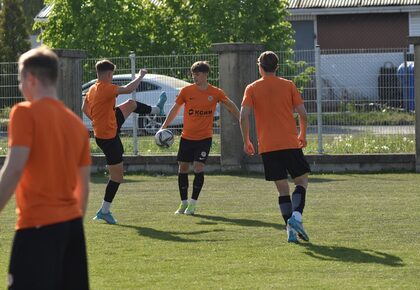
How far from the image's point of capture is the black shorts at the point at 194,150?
559 inches

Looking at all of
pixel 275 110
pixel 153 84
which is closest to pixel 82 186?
pixel 275 110

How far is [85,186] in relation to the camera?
6.14 meters

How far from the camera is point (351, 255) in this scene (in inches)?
410

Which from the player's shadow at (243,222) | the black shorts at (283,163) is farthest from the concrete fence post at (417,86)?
the black shorts at (283,163)

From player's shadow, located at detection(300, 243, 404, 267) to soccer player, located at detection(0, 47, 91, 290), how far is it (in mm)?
4544

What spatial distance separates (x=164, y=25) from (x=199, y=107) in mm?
16526

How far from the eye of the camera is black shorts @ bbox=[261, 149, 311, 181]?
11.4m

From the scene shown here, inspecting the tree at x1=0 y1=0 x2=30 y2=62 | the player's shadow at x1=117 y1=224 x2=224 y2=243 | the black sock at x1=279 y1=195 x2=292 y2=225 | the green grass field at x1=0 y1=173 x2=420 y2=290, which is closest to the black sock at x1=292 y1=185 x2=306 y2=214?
the black sock at x1=279 y1=195 x2=292 y2=225

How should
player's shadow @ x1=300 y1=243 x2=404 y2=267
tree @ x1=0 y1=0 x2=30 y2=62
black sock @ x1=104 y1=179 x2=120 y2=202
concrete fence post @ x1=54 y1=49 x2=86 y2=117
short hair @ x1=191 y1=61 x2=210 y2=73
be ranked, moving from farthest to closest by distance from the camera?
tree @ x1=0 y1=0 x2=30 y2=62, concrete fence post @ x1=54 y1=49 x2=86 y2=117, short hair @ x1=191 y1=61 x2=210 y2=73, black sock @ x1=104 y1=179 x2=120 y2=202, player's shadow @ x1=300 y1=243 x2=404 y2=267

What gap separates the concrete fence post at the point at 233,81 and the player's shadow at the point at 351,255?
8814mm

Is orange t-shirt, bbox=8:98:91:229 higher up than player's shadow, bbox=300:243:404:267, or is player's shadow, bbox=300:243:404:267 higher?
orange t-shirt, bbox=8:98:91:229

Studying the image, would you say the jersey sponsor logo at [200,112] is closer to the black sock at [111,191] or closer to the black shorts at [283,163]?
the black sock at [111,191]

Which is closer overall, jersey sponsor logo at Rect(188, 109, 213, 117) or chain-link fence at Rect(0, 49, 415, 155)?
jersey sponsor logo at Rect(188, 109, 213, 117)

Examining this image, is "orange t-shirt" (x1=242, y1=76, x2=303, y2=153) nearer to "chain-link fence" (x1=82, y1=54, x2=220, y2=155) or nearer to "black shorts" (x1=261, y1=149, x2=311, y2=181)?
"black shorts" (x1=261, y1=149, x2=311, y2=181)
